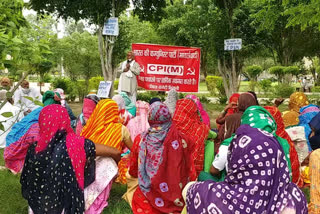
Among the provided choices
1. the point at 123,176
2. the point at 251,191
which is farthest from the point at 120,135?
the point at 251,191

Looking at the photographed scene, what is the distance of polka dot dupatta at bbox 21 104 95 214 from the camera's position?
10.6 feet

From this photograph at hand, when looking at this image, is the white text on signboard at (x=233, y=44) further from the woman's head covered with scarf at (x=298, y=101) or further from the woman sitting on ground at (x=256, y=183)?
the woman sitting on ground at (x=256, y=183)

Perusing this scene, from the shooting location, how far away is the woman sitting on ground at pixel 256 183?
7.77ft

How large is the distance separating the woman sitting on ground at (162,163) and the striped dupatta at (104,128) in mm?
556

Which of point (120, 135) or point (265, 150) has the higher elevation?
point (265, 150)

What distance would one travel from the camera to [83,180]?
341 cm

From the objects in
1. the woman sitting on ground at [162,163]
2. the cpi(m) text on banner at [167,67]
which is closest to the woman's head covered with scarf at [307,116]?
the woman sitting on ground at [162,163]

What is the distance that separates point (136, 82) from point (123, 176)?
473cm

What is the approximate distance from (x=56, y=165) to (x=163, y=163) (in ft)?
3.19

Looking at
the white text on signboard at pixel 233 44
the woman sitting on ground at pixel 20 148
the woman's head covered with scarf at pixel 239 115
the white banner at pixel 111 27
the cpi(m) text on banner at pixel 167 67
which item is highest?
the white banner at pixel 111 27

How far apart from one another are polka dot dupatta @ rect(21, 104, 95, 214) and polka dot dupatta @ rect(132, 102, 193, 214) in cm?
55

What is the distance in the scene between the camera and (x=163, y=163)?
3.46m

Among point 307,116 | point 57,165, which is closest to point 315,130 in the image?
point 307,116

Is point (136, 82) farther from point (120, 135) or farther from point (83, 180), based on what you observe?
point (83, 180)
